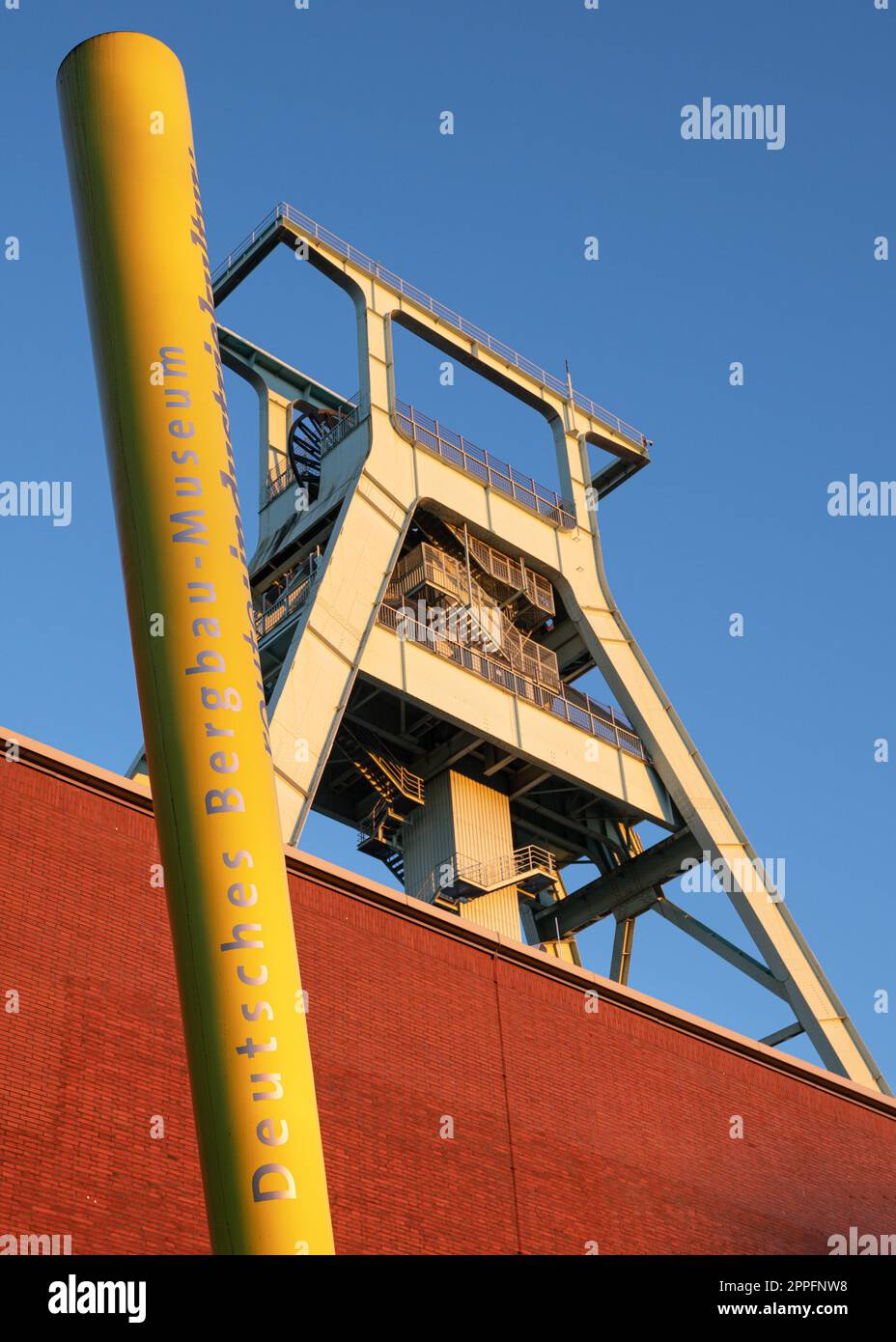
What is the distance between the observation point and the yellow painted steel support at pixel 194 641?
6.81 m

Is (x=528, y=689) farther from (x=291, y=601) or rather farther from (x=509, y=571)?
(x=291, y=601)

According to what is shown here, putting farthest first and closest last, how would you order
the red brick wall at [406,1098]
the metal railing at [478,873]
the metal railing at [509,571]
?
the metal railing at [509,571], the metal railing at [478,873], the red brick wall at [406,1098]

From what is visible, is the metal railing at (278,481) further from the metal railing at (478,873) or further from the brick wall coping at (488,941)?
the brick wall coping at (488,941)

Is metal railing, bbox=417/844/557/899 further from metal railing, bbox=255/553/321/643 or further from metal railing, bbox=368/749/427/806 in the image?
metal railing, bbox=255/553/321/643

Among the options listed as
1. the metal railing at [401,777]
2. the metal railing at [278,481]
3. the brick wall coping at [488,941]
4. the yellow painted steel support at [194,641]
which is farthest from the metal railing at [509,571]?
the yellow painted steel support at [194,641]

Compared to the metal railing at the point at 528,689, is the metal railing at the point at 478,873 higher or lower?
lower

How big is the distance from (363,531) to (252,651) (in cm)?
1721

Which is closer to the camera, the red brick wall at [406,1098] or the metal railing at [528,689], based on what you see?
the red brick wall at [406,1098]

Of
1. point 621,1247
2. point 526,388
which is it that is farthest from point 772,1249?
point 526,388

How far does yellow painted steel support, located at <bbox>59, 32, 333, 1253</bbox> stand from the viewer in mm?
6809

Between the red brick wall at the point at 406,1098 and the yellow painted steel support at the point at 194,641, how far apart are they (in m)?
5.94

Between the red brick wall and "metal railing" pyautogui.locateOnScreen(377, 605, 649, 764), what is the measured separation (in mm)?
7861

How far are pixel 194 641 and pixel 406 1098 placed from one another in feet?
29.9

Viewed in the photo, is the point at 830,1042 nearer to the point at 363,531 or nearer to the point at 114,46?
the point at 363,531
